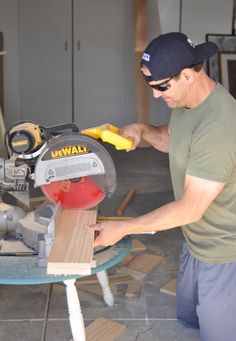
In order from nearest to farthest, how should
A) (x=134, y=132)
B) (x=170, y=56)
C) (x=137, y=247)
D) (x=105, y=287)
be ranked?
1. (x=170, y=56)
2. (x=134, y=132)
3. (x=105, y=287)
4. (x=137, y=247)

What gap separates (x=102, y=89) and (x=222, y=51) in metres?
1.51

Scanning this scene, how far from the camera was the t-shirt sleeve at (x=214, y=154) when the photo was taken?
1651 millimetres

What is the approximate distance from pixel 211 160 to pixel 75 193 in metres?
0.51

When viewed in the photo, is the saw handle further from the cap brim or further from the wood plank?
the wood plank

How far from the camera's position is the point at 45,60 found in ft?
20.7

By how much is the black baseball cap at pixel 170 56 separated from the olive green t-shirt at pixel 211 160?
0.57 ft

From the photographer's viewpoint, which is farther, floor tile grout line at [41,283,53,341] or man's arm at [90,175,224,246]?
floor tile grout line at [41,283,53,341]

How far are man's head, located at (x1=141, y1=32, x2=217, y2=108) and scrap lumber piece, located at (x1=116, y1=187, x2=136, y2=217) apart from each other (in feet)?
7.10

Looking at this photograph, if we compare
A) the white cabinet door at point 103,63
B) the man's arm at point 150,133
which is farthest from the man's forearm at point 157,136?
the white cabinet door at point 103,63

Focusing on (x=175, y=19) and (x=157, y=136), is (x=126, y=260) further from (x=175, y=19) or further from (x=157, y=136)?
(x=175, y=19)

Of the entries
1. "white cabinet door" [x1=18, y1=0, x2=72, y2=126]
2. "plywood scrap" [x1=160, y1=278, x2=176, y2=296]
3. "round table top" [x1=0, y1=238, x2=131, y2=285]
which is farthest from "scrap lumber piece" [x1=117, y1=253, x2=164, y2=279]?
"white cabinet door" [x1=18, y1=0, x2=72, y2=126]

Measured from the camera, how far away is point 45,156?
1.73 metres

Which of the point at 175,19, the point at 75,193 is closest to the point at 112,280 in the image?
the point at 75,193

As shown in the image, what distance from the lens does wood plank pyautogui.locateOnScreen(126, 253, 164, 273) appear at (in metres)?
3.07
